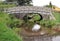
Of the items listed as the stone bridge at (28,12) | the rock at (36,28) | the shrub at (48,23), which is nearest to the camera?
the rock at (36,28)

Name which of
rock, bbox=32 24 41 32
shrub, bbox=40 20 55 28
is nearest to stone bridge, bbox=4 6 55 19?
shrub, bbox=40 20 55 28

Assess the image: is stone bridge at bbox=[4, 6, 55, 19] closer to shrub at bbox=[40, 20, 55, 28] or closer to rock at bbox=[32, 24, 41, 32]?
shrub at bbox=[40, 20, 55, 28]

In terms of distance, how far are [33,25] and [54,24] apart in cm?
163

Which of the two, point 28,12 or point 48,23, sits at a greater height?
point 28,12

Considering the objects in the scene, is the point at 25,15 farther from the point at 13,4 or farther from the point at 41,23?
the point at 13,4

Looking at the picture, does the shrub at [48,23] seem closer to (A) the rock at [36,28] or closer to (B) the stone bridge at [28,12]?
(A) the rock at [36,28]

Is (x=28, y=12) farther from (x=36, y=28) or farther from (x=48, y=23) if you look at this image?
(x=36, y=28)

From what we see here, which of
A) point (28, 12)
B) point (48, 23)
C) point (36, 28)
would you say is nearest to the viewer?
point (36, 28)

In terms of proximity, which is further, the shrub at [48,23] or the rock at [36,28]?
the shrub at [48,23]

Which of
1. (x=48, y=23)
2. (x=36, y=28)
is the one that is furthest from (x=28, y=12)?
(x=36, y=28)

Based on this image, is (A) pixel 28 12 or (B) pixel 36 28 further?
(A) pixel 28 12

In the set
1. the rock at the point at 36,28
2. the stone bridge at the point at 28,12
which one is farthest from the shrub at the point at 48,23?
the stone bridge at the point at 28,12

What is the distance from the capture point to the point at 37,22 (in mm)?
23594

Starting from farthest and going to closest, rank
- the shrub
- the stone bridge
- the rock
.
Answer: the stone bridge, the shrub, the rock
